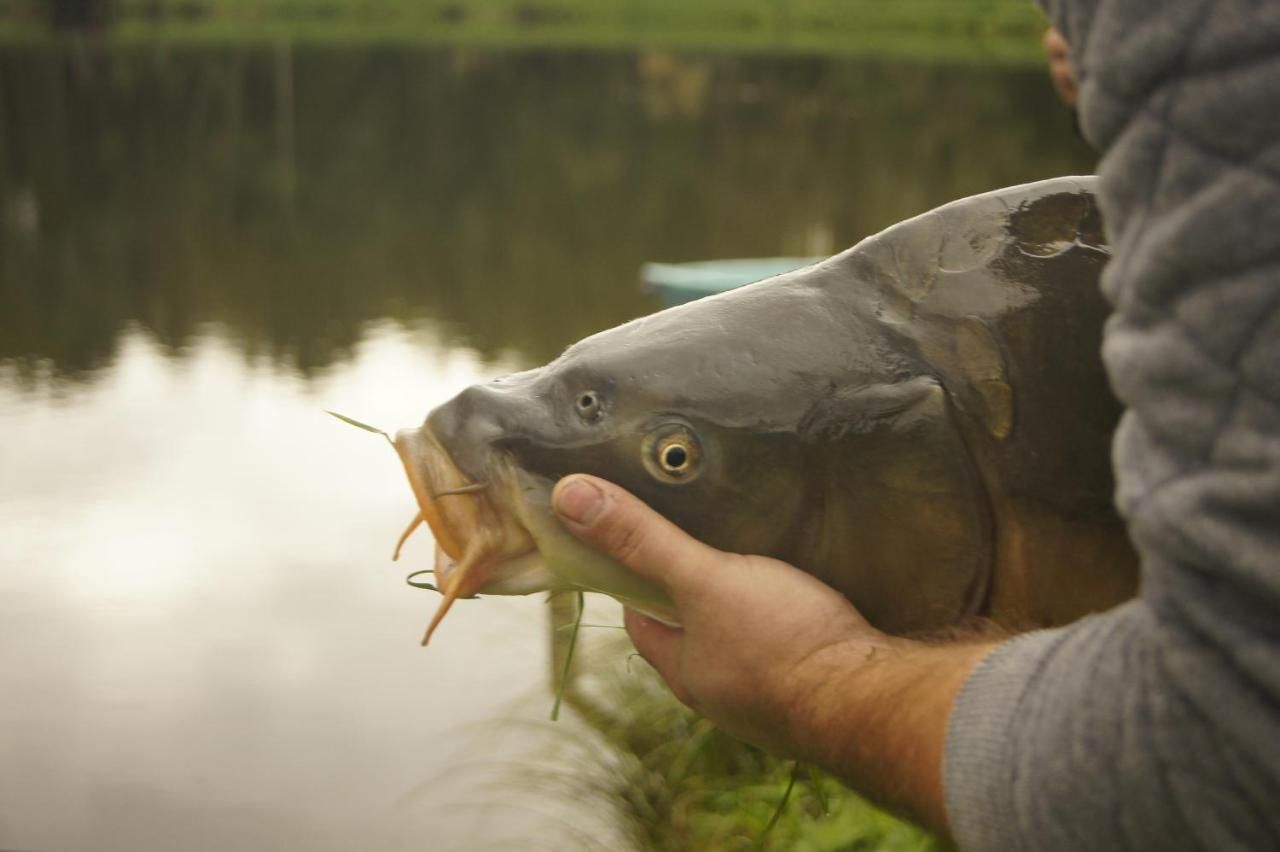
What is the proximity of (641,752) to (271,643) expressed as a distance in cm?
258

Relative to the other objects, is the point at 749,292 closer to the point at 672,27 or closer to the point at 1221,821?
the point at 1221,821

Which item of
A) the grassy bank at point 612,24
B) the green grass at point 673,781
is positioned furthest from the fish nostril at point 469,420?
the grassy bank at point 612,24

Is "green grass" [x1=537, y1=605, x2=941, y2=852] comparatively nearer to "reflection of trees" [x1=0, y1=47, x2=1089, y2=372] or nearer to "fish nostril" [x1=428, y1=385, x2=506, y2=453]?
"fish nostril" [x1=428, y1=385, x2=506, y2=453]

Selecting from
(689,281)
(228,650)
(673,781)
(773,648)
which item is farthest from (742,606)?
(689,281)

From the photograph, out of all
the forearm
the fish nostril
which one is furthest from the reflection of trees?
the forearm

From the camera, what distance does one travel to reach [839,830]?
2.82 metres

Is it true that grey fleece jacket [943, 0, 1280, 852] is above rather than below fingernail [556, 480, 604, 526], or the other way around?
above

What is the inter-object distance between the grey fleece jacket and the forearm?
149 millimetres

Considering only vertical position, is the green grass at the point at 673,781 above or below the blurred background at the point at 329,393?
above

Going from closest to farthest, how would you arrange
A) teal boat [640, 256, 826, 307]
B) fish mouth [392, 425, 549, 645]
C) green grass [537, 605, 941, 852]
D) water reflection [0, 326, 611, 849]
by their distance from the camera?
fish mouth [392, 425, 549, 645], green grass [537, 605, 941, 852], water reflection [0, 326, 611, 849], teal boat [640, 256, 826, 307]

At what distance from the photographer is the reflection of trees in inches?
468

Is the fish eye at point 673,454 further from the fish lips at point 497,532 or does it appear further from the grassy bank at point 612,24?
the grassy bank at point 612,24

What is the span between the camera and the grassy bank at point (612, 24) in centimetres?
3669

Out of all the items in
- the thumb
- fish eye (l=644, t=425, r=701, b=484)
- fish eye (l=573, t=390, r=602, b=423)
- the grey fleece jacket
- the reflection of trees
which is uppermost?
the grey fleece jacket
